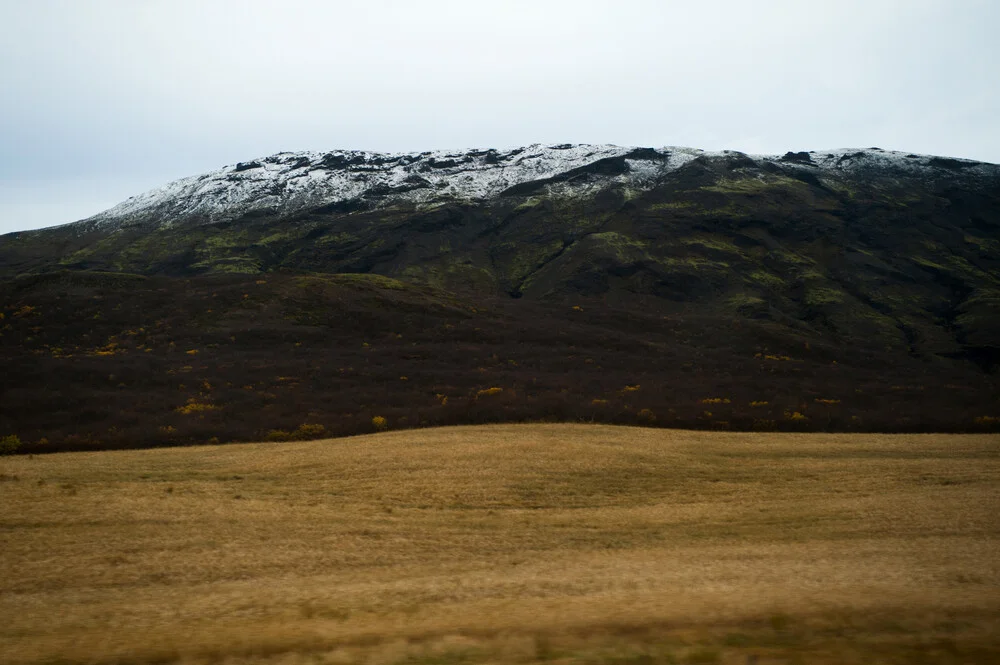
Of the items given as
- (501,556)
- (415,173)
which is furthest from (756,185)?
(501,556)

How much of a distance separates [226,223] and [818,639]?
5715 inches

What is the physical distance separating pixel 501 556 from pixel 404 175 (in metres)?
166

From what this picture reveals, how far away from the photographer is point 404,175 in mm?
172125

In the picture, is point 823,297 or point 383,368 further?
point 823,297

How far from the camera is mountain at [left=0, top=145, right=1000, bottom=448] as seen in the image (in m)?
44.4

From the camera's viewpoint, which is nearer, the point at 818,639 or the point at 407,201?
the point at 818,639

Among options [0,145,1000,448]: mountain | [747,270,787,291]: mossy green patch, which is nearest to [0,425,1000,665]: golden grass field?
Result: [0,145,1000,448]: mountain

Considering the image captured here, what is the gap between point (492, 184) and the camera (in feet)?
533

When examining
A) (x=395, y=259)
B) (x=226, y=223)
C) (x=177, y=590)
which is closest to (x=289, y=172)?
(x=226, y=223)

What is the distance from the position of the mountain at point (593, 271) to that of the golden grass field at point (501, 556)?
388 inches

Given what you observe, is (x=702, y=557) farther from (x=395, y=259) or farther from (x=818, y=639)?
(x=395, y=259)

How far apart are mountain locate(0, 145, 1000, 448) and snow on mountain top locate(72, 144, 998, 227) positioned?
93 centimetres

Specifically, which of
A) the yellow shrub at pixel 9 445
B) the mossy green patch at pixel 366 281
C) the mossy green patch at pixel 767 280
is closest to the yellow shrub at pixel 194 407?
the yellow shrub at pixel 9 445

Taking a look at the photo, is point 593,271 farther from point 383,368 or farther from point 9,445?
point 9,445
